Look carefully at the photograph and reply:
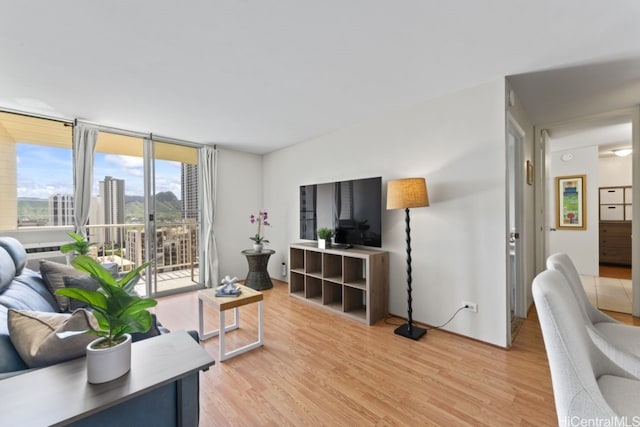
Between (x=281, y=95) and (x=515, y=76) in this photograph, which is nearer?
(x=515, y=76)

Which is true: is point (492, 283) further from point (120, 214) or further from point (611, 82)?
point (120, 214)

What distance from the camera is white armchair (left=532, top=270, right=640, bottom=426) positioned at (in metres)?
0.88

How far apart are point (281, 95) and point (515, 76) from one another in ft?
6.83

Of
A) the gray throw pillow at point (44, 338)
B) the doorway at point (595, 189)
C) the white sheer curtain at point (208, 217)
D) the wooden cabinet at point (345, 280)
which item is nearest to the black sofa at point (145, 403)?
the gray throw pillow at point (44, 338)

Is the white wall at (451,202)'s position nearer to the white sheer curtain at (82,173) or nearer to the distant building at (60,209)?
the white sheer curtain at (82,173)

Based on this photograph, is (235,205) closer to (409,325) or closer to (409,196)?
(409,196)

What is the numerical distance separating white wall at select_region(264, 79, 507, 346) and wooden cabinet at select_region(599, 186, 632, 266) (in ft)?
17.6

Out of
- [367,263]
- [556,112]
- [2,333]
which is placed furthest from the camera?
[556,112]

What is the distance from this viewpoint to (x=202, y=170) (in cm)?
427

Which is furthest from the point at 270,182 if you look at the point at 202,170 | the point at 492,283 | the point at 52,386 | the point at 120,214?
the point at 52,386

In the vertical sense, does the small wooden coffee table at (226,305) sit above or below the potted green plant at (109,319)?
below

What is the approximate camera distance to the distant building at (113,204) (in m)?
3.66

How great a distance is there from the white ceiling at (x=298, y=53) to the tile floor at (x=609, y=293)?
2.39 m
